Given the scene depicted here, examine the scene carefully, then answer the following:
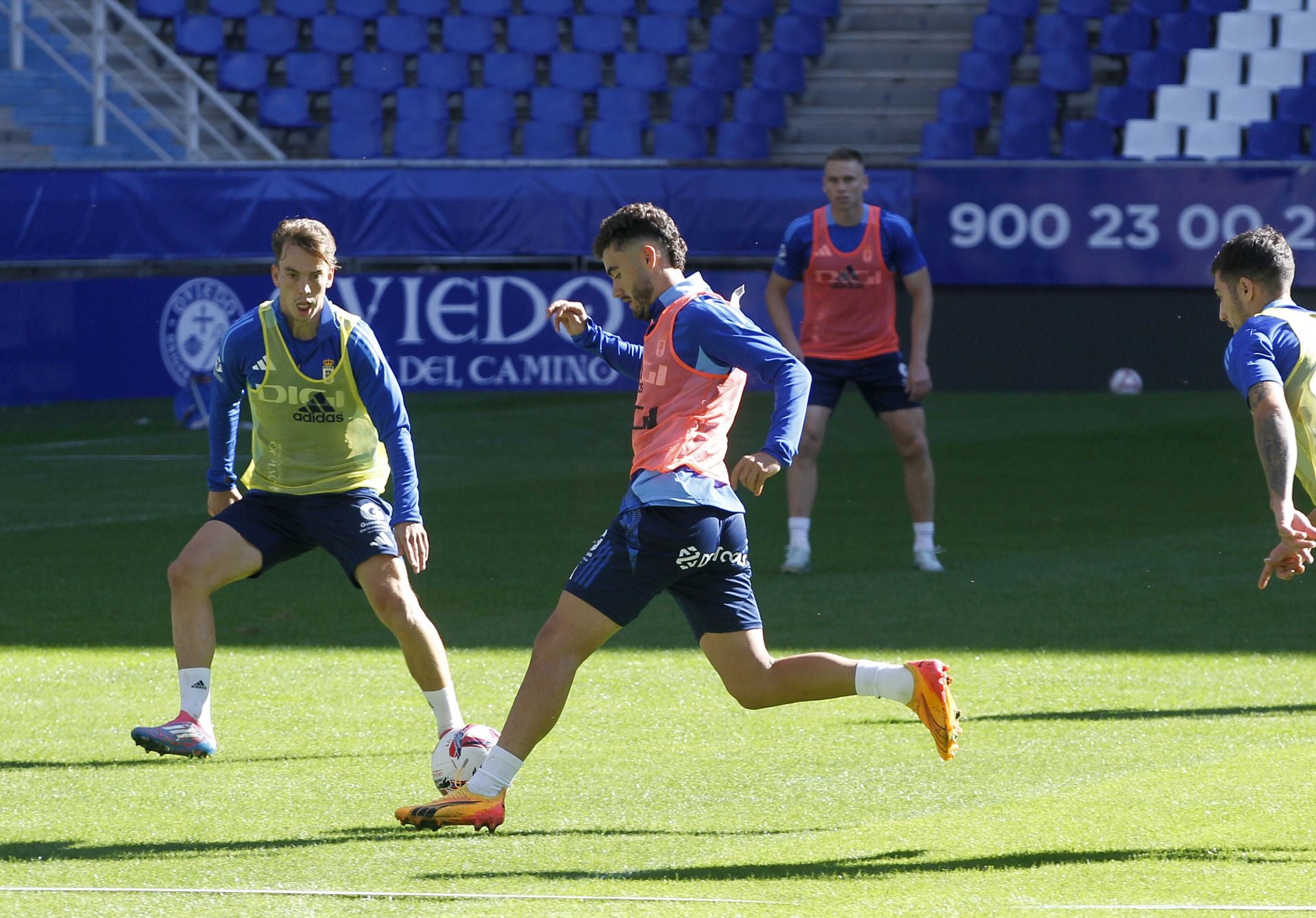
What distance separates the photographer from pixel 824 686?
17.7 feet

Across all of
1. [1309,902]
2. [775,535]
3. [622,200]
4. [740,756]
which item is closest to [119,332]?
[622,200]

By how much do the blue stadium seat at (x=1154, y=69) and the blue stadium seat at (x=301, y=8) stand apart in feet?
31.4

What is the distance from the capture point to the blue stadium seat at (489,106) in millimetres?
22062

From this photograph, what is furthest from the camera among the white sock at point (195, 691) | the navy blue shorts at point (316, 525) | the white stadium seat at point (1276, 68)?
the white stadium seat at point (1276, 68)

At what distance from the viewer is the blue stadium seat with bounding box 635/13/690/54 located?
22.2 metres

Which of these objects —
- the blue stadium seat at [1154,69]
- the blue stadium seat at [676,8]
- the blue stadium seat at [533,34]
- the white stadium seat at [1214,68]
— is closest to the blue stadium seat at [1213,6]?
the white stadium seat at [1214,68]

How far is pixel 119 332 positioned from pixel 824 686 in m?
13.4

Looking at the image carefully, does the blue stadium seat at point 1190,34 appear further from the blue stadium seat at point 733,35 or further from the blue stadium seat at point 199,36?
the blue stadium seat at point 199,36

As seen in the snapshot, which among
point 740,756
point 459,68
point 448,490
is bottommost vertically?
point 448,490

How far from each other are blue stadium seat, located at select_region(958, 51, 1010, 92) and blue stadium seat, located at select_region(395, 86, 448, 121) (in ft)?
19.7

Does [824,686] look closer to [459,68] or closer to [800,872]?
[800,872]

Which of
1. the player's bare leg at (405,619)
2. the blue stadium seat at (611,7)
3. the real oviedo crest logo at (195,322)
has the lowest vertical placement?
the real oviedo crest logo at (195,322)

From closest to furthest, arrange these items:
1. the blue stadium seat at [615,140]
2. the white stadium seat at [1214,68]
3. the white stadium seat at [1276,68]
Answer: the white stadium seat at [1276,68] → the white stadium seat at [1214,68] → the blue stadium seat at [615,140]

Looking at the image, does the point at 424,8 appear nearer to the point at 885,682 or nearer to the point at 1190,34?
the point at 1190,34
